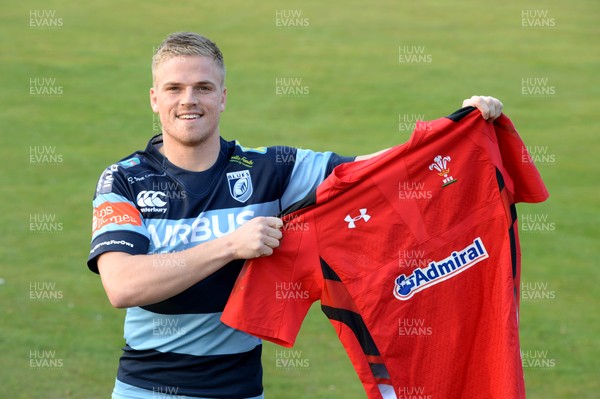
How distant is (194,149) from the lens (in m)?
4.24

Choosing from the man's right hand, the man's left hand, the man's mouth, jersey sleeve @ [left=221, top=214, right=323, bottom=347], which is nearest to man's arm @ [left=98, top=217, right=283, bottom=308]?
the man's right hand

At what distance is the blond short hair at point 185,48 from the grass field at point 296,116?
379 cm

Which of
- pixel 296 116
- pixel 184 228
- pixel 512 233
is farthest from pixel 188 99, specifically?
pixel 296 116

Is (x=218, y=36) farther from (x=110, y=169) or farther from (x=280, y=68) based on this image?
(x=110, y=169)

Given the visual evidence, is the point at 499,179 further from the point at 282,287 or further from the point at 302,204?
the point at 282,287

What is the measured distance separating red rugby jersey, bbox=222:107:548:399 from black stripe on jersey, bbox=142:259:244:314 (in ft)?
0.28

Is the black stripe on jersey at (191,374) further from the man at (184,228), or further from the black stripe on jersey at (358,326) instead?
the black stripe on jersey at (358,326)

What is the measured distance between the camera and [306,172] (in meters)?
4.53

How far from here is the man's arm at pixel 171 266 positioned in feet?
12.6

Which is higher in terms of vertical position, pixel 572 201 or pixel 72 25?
pixel 72 25

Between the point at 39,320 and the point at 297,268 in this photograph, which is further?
the point at 39,320

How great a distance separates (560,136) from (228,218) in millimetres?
11407

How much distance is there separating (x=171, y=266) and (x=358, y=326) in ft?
3.04

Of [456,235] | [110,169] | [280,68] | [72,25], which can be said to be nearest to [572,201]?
[280,68]
